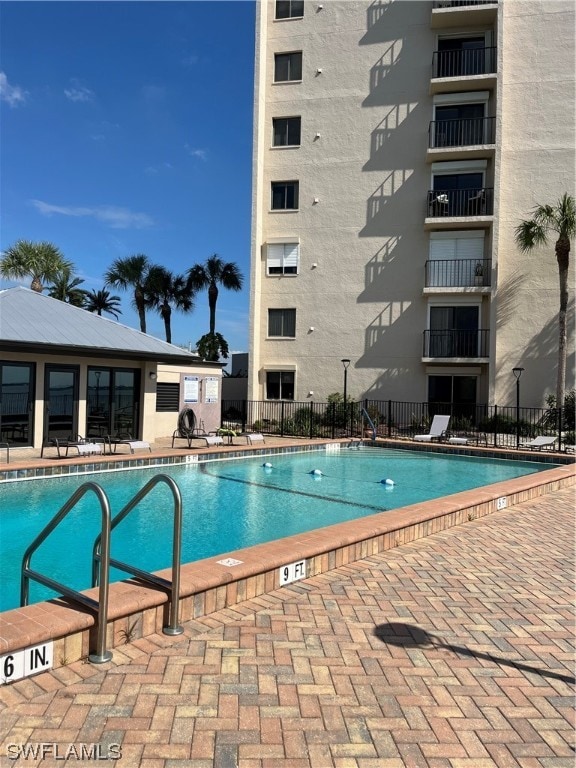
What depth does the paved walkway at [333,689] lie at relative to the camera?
252 centimetres

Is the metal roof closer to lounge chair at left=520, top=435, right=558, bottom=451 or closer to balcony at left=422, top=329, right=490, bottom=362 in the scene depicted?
lounge chair at left=520, top=435, right=558, bottom=451

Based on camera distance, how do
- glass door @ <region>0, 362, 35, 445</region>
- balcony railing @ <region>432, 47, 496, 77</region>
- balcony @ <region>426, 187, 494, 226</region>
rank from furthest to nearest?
balcony railing @ <region>432, 47, 496, 77</region> → balcony @ <region>426, 187, 494, 226</region> → glass door @ <region>0, 362, 35, 445</region>

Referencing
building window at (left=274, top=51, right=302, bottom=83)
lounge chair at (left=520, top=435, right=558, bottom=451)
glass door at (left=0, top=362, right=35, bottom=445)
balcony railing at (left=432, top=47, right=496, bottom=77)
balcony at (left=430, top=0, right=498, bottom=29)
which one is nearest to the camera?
glass door at (left=0, top=362, right=35, bottom=445)

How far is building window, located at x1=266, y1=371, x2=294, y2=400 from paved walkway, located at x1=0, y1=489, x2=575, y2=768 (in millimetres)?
20175

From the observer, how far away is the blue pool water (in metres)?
6.66

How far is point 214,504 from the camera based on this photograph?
949cm

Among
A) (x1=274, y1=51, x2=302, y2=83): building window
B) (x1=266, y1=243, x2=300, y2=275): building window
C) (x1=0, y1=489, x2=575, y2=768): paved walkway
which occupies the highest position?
(x1=274, y1=51, x2=302, y2=83): building window

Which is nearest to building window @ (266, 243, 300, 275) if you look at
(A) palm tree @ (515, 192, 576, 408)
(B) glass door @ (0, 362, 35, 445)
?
(A) palm tree @ (515, 192, 576, 408)

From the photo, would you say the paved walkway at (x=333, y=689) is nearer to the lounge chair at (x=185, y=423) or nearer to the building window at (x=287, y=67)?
the lounge chair at (x=185, y=423)

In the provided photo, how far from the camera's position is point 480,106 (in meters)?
23.2

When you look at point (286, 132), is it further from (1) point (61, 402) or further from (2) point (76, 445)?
(2) point (76, 445)

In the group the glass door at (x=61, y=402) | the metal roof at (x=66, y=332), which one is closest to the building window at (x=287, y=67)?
the metal roof at (x=66, y=332)

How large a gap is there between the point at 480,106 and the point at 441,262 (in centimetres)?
712

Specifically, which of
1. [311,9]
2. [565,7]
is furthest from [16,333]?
[565,7]
